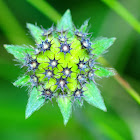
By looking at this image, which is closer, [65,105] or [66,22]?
[65,105]

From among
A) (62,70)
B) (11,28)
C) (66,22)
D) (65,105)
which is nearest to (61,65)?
(62,70)

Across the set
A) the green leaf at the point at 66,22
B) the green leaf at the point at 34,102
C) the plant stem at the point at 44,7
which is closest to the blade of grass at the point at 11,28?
the plant stem at the point at 44,7

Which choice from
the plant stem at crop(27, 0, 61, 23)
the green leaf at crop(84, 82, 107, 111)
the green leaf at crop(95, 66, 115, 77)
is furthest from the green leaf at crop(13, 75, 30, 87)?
the plant stem at crop(27, 0, 61, 23)

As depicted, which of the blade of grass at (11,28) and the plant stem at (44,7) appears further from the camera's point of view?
the blade of grass at (11,28)

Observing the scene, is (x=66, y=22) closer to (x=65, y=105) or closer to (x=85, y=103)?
(x=65, y=105)

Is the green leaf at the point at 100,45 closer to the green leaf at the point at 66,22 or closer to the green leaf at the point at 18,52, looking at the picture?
the green leaf at the point at 66,22

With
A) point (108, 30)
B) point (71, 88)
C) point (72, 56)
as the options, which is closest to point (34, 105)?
point (71, 88)
